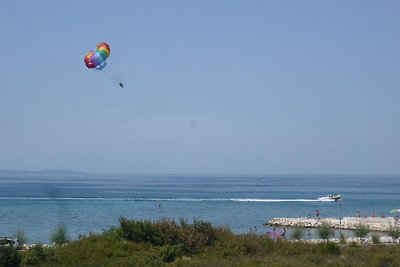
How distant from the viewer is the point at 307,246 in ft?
83.0

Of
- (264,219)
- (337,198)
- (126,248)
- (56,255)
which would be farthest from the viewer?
(337,198)

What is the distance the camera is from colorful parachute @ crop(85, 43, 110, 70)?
3117cm

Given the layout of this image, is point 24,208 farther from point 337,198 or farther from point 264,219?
point 337,198

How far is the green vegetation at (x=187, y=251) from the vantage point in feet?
67.9

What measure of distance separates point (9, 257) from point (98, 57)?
47.3ft

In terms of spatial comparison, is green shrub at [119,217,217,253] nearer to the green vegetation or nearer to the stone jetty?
the green vegetation

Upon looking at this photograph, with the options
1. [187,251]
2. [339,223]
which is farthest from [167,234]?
[339,223]

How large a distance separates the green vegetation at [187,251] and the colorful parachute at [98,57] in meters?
9.15

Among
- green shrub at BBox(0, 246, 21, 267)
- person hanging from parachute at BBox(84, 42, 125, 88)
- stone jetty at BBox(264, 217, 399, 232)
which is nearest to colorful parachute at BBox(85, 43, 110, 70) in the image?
person hanging from parachute at BBox(84, 42, 125, 88)

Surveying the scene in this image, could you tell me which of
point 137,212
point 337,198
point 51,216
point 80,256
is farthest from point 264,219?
point 80,256

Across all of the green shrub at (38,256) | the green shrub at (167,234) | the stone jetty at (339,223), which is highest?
the green shrub at (167,234)

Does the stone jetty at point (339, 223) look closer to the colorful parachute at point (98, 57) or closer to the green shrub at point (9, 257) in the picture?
the colorful parachute at point (98, 57)

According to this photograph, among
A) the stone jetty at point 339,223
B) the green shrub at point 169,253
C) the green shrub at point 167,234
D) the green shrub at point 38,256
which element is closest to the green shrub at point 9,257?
the green shrub at point 38,256

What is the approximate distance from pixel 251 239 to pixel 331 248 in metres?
3.04
